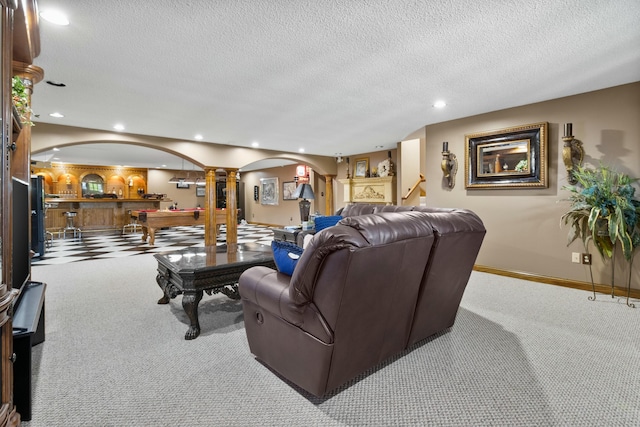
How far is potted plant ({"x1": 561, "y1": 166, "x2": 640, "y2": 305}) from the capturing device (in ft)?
9.61

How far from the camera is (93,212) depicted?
872cm

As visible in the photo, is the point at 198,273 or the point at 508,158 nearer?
the point at 198,273

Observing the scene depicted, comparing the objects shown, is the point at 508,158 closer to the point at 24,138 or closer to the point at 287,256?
the point at 287,256

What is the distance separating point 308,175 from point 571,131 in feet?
23.2

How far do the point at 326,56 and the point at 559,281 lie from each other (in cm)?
374

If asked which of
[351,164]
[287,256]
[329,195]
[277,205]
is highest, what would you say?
[351,164]

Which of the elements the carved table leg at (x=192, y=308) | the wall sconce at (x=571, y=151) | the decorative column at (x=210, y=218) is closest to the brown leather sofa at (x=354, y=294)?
the carved table leg at (x=192, y=308)

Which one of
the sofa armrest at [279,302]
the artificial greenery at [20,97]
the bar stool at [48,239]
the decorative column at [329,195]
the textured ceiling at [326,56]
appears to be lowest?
the bar stool at [48,239]

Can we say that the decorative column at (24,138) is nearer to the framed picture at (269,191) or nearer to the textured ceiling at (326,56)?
the textured ceiling at (326,56)

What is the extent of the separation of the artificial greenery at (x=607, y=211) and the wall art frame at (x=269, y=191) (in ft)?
30.1

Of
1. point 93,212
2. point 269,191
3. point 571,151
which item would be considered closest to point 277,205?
point 269,191

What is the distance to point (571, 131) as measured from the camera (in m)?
3.58

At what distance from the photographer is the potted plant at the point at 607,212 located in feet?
9.61

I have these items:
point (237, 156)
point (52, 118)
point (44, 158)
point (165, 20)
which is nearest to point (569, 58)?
point (165, 20)
